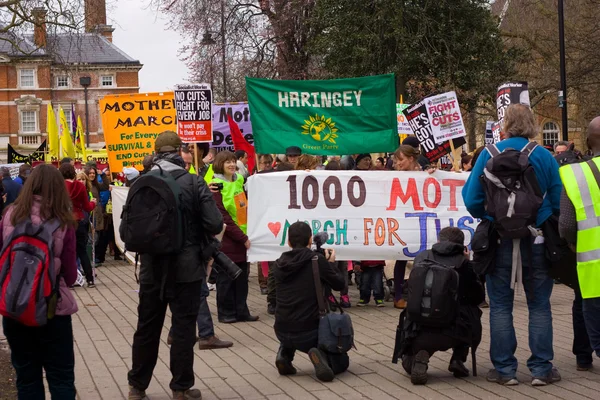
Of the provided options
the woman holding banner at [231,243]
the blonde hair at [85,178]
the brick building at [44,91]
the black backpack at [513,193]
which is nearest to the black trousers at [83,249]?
the blonde hair at [85,178]

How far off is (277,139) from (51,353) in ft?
20.5

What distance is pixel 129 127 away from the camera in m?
15.4

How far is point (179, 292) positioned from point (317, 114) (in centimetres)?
531

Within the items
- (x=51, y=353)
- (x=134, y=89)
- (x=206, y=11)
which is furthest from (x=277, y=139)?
(x=134, y=89)

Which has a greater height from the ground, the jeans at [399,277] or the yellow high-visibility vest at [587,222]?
the yellow high-visibility vest at [587,222]

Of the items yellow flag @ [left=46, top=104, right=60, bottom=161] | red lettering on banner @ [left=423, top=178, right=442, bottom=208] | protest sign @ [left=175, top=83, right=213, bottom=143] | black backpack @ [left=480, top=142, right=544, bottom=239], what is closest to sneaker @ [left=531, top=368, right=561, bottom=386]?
black backpack @ [left=480, top=142, right=544, bottom=239]

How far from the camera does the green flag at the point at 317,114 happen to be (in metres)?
11.7

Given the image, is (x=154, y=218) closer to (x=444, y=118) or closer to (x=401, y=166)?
(x=401, y=166)

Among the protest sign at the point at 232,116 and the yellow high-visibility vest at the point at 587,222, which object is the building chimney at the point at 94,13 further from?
the yellow high-visibility vest at the point at 587,222

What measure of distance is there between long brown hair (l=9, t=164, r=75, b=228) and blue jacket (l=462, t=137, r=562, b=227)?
9.61 ft

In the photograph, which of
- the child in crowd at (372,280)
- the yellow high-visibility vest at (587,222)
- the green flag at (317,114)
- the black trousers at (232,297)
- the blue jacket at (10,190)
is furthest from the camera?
the blue jacket at (10,190)

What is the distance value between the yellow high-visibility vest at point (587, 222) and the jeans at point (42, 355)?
326 centimetres

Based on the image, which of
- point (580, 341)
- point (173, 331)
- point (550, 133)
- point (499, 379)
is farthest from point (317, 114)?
point (550, 133)

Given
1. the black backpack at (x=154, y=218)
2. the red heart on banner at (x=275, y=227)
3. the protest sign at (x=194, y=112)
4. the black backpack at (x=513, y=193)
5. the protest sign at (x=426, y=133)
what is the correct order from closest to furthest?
1. the black backpack at (x=154, y=218)
2. the black backpack at (x=513, y=193)
3. the red heart on banner at (x=275, y=227)
4. the protest sign at (x=426, y=133)
5. the protest sign at (x=194, y=112)
